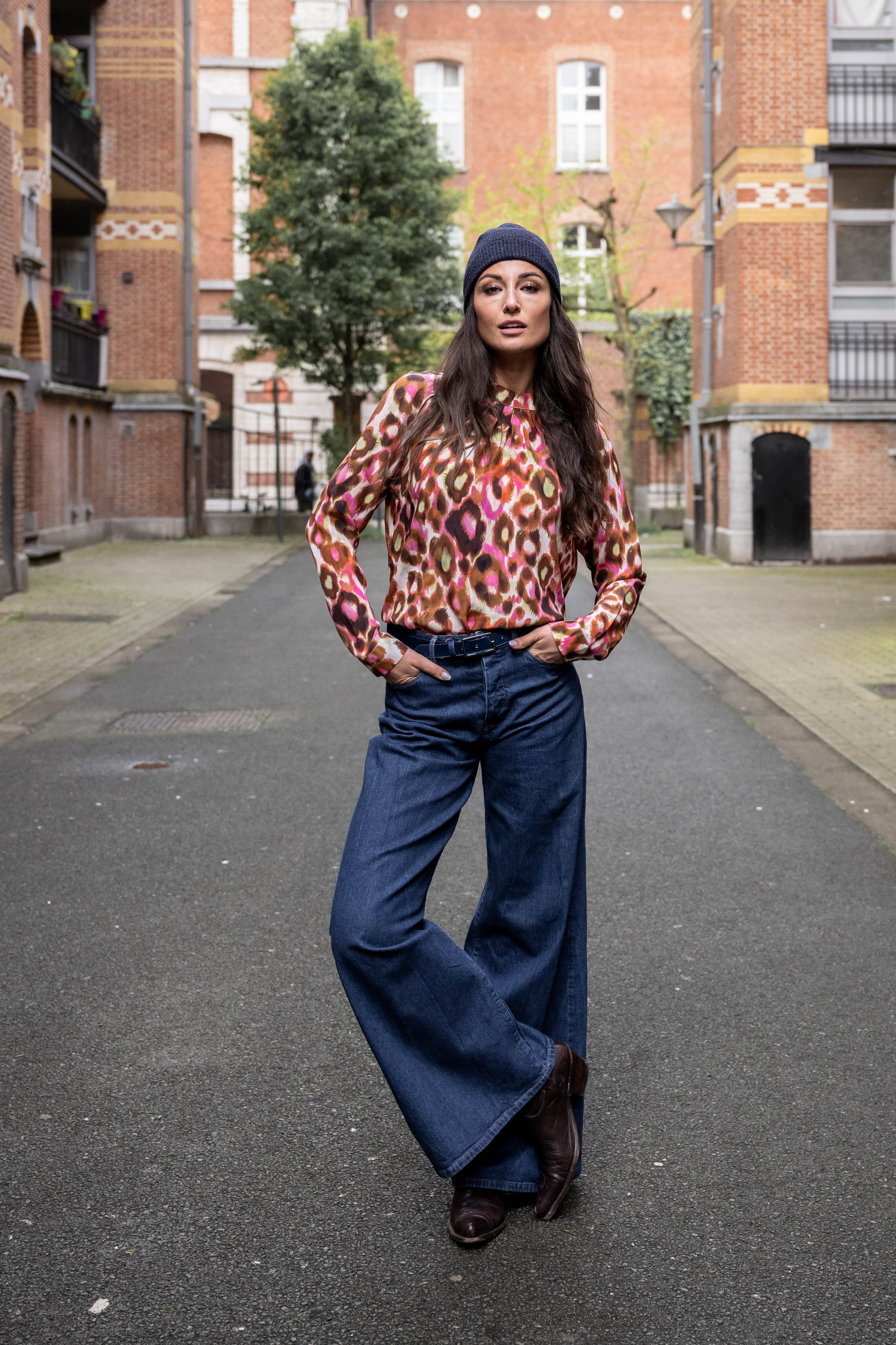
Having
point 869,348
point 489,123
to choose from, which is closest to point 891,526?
point 869,348

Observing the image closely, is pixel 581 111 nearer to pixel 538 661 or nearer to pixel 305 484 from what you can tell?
pixel 305 484

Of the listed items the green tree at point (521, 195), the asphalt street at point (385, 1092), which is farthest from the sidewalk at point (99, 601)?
the green tree at point (521, 195)

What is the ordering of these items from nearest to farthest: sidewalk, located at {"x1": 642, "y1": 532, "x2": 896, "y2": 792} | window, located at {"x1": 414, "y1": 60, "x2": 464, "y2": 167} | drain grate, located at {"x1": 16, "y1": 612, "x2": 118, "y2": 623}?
sidewalk, located at {"x1": 642, "y1": 532, "x2": 896, "y2": 792}
drain grate, located at {"x1": 16, "y1": 612, "x2": 118, "y2": 623}
window, located at {"x1": 414, "y1": 60, "x2": 464, "y2": 167}

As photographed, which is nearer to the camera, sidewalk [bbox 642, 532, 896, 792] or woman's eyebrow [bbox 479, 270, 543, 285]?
woman's eyebrow [bbox 479, 270, 543, 285]

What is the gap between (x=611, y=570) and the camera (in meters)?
3.38

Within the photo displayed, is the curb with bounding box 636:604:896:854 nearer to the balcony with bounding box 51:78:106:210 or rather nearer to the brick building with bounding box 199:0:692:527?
the balcony with bounding box 51:78:106:210

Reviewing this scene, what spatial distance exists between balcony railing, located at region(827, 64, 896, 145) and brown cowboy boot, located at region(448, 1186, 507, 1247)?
23.8 m

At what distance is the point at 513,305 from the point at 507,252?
10 cm

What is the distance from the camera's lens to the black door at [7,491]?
18.2 metres

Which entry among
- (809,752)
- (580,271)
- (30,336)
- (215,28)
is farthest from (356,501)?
(215,28)

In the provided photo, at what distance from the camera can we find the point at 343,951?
3.08 meters

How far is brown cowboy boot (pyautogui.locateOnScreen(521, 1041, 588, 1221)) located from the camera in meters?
3.23

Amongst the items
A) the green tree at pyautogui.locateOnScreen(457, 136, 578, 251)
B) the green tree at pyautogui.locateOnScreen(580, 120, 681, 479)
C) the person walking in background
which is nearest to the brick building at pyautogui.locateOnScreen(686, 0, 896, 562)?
the green tree at pyautogui.locateOnScreen(580, 120, 681, 479)

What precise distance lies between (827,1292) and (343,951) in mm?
1061
